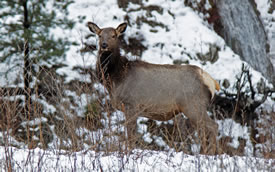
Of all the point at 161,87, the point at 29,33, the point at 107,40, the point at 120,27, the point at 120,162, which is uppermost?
the point at 29,33

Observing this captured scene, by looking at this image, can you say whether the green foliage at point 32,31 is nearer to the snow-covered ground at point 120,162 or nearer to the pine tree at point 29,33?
the pine tree at point 29,33

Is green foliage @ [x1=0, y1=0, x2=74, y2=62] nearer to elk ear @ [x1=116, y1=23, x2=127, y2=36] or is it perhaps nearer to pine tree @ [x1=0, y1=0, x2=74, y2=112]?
pine tree @ [x1=0, y1=0, x2=74, y2=112]

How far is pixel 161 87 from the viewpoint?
6504 mm

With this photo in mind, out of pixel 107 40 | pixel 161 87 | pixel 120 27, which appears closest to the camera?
pixel 161 87

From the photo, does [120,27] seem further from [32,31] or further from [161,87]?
[32,31]

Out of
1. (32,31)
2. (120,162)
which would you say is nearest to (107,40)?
(32,31)

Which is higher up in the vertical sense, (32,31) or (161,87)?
(32,31)

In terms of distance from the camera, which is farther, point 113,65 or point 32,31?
point 32,31

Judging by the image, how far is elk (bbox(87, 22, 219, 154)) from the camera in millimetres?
6402

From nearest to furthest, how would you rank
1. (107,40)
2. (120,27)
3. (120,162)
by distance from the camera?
1. (120,162)
2. (107,40)
3. (120,27)

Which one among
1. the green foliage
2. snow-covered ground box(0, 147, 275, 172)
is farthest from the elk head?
snow-covered ground box(0, 147, 275, 172)

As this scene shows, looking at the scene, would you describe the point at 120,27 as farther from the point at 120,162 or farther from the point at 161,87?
the point at 120,162

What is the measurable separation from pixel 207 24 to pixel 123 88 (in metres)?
5.16

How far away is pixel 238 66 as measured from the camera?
9758 mm
